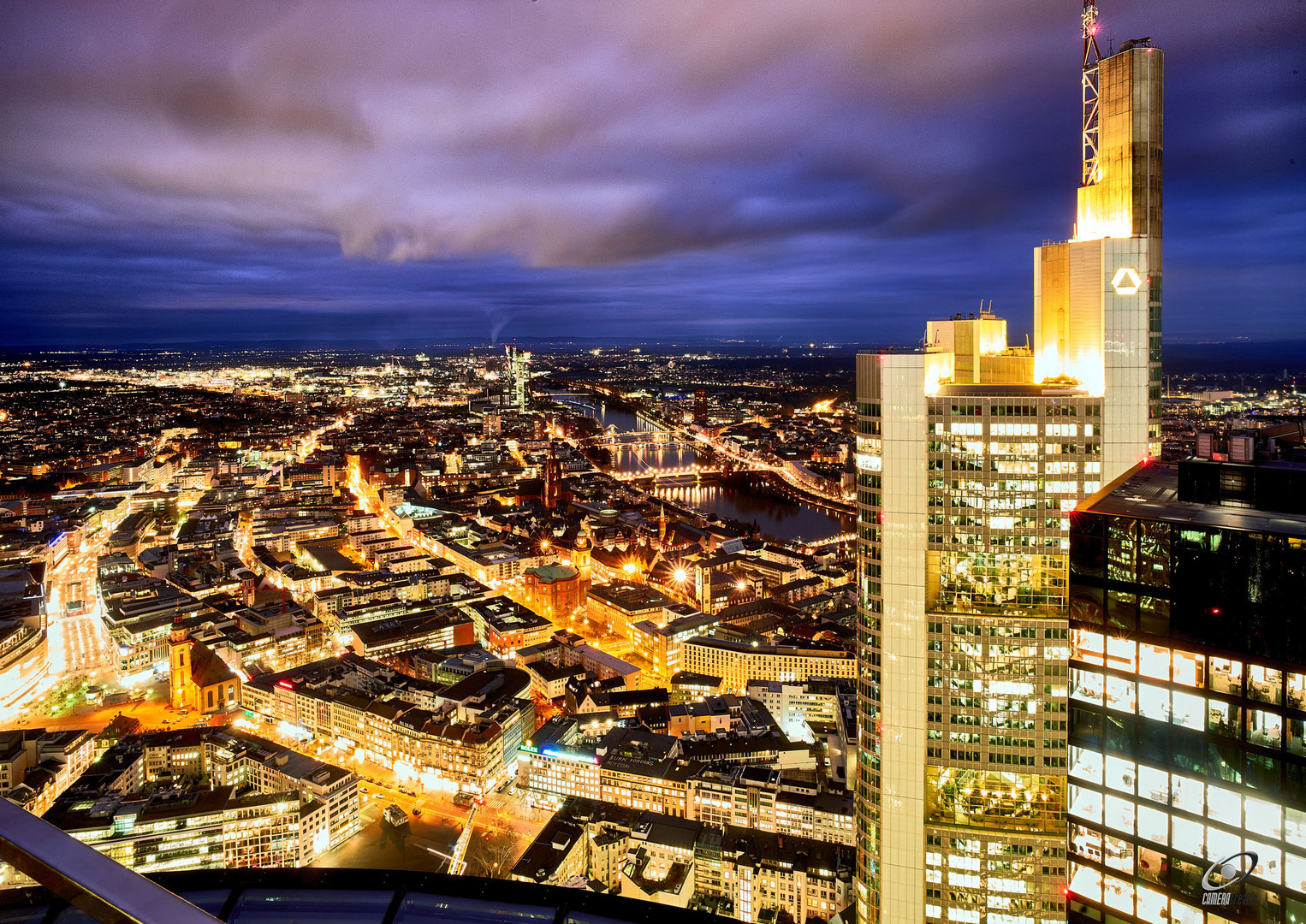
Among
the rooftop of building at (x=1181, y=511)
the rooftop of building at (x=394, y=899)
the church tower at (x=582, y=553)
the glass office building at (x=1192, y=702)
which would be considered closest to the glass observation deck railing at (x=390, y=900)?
the rooftop of building at (x=394, y=899)

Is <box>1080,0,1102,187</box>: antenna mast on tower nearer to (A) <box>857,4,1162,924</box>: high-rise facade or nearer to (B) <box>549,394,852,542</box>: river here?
(A) <box>857,4,1162,924</box>: high-rise facade

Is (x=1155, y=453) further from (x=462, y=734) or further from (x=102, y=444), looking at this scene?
(x=102, y=444)

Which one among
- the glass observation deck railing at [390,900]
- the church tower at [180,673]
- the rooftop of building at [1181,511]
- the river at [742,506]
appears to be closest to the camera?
the glass observation deck railing at [390,900]

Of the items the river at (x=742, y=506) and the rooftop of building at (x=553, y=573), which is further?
the river at (x=742, y=506)

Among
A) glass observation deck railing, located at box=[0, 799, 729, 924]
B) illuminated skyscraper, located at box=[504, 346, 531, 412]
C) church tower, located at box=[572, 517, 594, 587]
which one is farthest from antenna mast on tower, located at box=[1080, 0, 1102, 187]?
illuminated skyscraper, located at box=[504, 346, 531, 412]

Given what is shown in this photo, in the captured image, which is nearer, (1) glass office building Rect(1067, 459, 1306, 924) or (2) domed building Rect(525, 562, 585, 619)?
(1) glass office building Rect(1067, 459, 1306, 924)

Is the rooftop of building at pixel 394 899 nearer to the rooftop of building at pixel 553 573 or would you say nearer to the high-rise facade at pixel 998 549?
the high-rise facade at pixel 998 549
